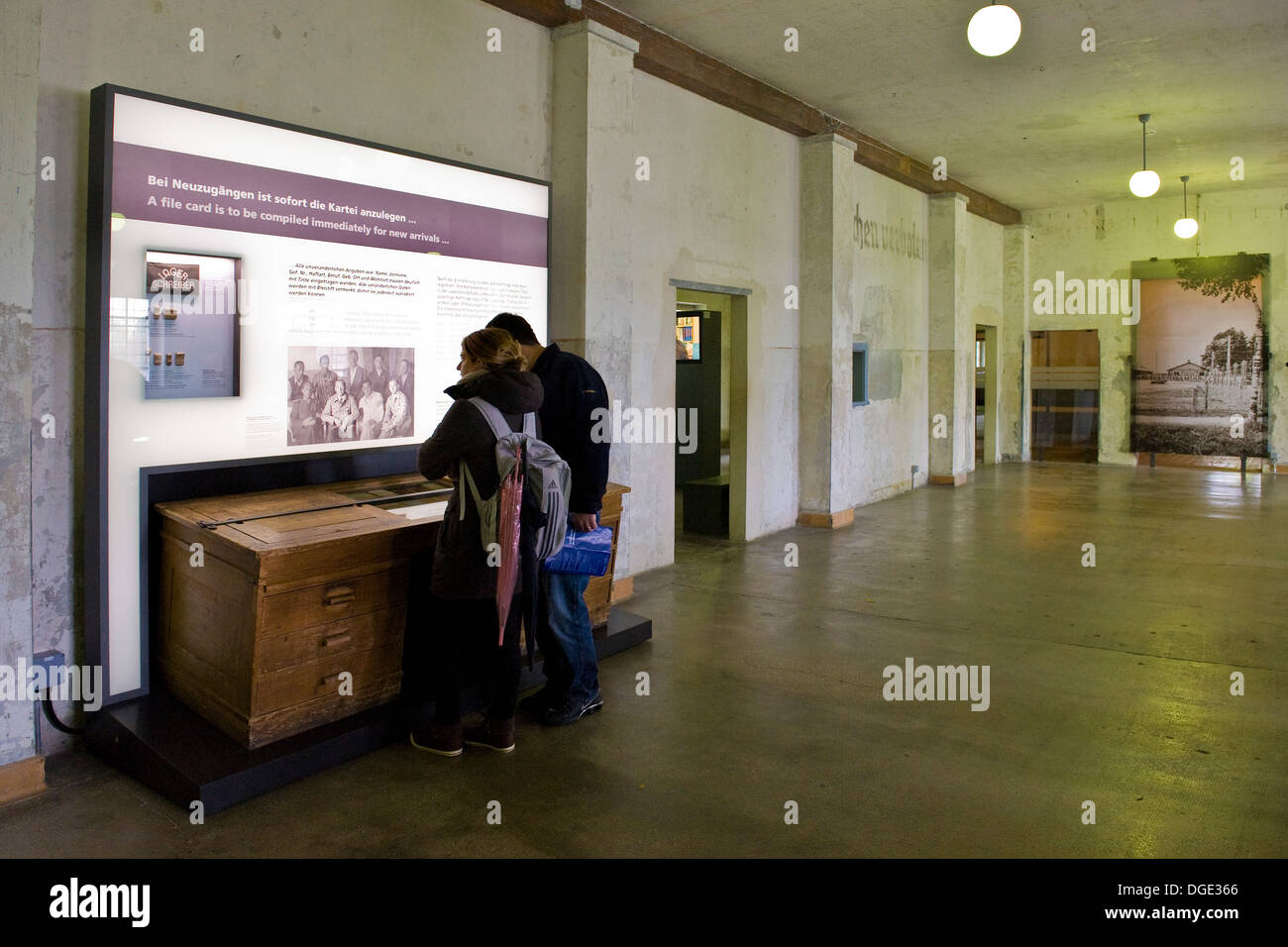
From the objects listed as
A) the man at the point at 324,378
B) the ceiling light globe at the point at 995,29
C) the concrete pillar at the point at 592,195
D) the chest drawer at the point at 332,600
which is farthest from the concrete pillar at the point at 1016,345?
the chest drawer at the point at 332,600

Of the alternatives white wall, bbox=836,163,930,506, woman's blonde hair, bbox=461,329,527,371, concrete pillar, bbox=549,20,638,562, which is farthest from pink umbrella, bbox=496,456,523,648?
white wall, bbox=836,163,930,506

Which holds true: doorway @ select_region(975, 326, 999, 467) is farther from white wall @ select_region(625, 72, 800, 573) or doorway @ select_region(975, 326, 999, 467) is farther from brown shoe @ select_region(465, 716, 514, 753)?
brown shoe @ select_region(465, 716, 514, 753)

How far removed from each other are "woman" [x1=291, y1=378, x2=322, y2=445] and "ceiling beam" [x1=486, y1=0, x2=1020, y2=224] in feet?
8.46

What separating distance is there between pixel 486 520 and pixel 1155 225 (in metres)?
13.0

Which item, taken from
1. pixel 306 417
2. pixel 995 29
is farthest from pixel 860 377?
pixel 306 417

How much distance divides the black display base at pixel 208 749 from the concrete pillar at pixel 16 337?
0.32 m

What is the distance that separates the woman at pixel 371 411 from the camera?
4.34m

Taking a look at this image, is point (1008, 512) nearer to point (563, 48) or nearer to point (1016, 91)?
point (1016, 91)

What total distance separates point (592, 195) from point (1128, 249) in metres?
10.8

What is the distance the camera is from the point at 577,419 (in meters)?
3.82

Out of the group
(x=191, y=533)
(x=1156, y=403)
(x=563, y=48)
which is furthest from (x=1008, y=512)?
(x=191, y=533)

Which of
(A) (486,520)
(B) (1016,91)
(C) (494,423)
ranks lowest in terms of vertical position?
(A) (486,520)

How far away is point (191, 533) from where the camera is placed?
3.41 metres

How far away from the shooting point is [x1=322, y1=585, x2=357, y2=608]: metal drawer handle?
3.36 meters
